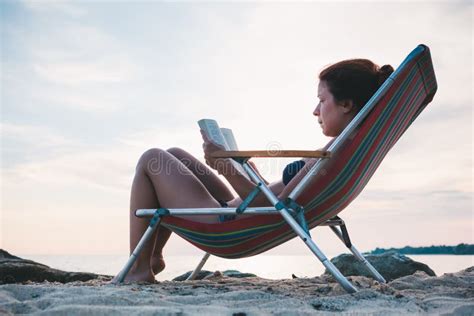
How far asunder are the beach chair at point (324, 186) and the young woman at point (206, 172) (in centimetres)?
13

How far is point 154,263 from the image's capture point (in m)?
3.66

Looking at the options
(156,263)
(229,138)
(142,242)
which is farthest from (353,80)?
(156,263)

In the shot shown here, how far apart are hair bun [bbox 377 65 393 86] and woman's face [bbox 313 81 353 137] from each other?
0.82ft

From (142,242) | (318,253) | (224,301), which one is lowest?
(224,301)

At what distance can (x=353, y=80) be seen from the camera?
3.14 metres

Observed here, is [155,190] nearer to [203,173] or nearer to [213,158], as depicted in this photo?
[203,173]

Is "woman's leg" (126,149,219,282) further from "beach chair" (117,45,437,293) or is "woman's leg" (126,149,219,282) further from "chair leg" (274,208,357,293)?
"chair leg" (274,208,357,293)

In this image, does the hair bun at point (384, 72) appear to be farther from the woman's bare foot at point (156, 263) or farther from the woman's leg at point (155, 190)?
the woman's bare foot at point (156, 263)

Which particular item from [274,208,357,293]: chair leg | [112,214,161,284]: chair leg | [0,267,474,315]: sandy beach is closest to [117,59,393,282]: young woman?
[112,214,161,284]: chair leg

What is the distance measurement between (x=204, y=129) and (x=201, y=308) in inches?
44.3

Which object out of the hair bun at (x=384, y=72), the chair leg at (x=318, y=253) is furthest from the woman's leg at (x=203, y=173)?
the hair bun at (x=384, y=72)

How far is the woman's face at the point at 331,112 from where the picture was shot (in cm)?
318

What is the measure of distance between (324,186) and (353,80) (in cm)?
69

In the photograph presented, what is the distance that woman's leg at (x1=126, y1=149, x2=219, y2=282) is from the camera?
3.40m
